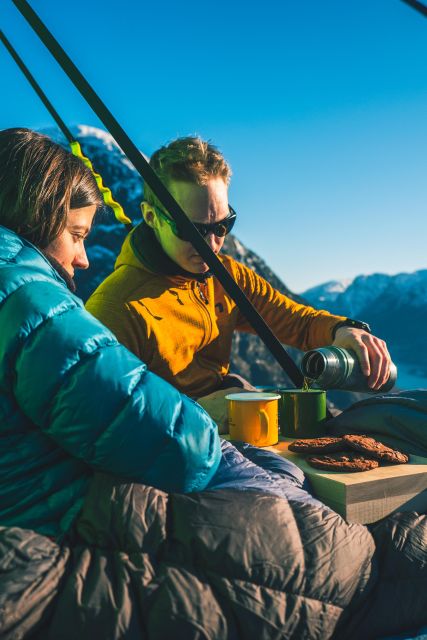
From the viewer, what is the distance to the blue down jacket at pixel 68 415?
42.5 inches

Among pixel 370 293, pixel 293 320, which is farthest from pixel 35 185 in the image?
pixel 370 293

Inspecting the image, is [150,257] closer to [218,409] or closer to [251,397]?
[218,409]

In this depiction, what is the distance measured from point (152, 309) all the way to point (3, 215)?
1.00m

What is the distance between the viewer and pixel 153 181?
6.20ft

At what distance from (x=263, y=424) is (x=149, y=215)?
116 centimetres

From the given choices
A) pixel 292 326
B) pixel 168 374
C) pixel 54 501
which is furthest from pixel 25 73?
pixel 54 501

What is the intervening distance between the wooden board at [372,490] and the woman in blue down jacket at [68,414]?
314 mm

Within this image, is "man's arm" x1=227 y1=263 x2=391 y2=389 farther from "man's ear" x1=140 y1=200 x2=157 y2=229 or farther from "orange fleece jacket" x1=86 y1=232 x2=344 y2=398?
"man's ear" x1=140 y1=200 x2=157 y2=229

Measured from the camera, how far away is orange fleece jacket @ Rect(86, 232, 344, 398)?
7.56 feet

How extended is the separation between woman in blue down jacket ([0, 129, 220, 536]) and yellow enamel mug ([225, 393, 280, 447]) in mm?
500

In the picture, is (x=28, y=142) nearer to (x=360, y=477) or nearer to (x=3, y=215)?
(x=3, y=215)

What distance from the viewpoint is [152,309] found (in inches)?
92.7

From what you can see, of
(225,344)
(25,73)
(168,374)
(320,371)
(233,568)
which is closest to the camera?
(233,568)

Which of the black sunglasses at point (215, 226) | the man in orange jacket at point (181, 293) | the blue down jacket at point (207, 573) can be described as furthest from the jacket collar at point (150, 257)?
the blue down jacket at point (207, 573)
